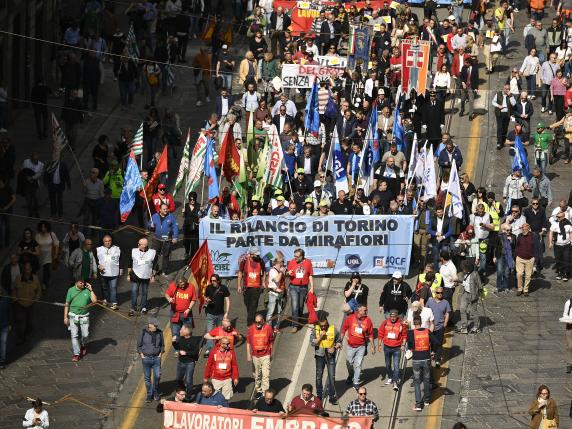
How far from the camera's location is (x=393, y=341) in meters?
35.5

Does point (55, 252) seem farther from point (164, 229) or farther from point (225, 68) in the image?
point (225, 68)

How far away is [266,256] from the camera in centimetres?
4022

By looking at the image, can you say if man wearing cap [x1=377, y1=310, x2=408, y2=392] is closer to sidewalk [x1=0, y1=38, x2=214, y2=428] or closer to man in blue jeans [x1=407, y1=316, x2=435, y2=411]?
man in blue jeans [x1=407, y1=316, x2=435, y2=411]

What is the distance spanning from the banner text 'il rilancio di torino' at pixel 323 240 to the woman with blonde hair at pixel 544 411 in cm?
766

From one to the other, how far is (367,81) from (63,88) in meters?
8.10

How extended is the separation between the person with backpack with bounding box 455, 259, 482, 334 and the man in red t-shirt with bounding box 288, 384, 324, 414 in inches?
229

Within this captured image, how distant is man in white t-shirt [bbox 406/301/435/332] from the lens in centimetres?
3581

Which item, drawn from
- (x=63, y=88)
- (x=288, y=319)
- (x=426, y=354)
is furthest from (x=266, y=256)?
(x=63, y=88)

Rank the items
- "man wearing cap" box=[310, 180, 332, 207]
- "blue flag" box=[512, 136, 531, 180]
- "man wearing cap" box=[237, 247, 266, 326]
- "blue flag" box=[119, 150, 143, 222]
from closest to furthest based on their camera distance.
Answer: "man wearing cap" box=[237, 247, 266, 326] < "blue flag" box=[119, 150, 143, 222] < "man wearing cap" box=[310, 180, 332, 207] < "blue flag" box=[512, 136, 531, 180]

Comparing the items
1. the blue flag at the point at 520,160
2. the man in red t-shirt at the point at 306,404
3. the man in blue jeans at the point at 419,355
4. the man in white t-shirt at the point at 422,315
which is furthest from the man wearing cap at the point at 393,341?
the blue flag at the point at 520,160

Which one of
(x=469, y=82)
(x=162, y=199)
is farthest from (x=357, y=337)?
(x=469, y=82)

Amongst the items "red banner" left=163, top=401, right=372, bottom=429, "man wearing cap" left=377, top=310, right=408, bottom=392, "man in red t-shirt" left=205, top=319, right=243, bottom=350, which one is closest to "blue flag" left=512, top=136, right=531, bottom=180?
"man wearing cap" left=377, top=310, right=408, bottom=392

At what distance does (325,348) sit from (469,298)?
3.95 metres

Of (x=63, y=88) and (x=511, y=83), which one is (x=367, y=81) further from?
(x=63, y=88)
